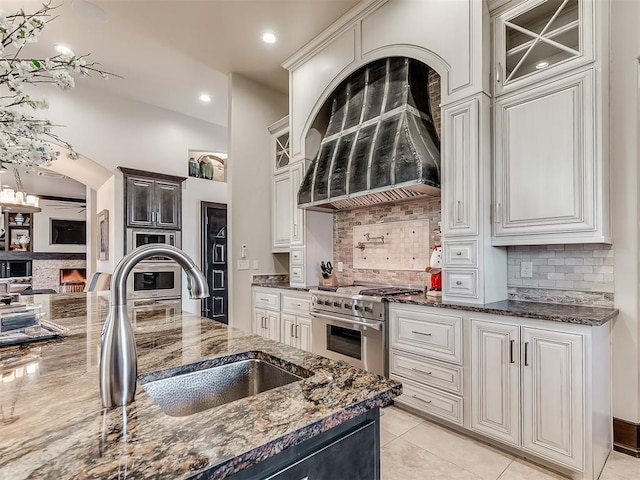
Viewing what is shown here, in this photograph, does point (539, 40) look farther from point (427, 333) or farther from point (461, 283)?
point (427, 333)

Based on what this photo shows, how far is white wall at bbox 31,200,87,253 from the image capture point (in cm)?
970

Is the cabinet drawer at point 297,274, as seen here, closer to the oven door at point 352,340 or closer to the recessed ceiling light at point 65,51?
the oven door at point 352,340

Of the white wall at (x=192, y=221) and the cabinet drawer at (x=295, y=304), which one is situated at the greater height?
the white wall at (x=192, y=221)

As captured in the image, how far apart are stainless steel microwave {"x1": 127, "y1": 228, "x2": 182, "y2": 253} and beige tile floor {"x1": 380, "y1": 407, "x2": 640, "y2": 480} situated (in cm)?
453

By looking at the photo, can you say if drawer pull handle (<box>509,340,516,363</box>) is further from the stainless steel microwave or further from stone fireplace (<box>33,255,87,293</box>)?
stone fireplace (<box>33,255,87,293</box>)

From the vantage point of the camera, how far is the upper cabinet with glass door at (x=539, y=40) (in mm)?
2113

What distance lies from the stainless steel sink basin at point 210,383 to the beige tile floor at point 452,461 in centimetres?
126

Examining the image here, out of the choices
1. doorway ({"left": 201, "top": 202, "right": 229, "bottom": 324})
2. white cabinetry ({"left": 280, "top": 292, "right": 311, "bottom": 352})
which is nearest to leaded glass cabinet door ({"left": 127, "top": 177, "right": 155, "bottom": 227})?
doorway ({"left": 201, "top": 202, "right": 229, "bottom": 324})

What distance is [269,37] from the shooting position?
367cm

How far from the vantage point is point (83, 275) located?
1011 centimetres

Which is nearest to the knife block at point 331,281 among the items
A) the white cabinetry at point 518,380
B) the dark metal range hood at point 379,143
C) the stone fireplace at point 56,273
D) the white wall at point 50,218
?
the dark metal range hood at point 379,143

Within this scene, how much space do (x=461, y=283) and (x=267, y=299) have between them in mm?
2394

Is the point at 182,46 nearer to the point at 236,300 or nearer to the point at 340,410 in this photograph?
the point at 236,300

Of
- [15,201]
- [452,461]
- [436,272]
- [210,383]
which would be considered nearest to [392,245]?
[436,272]
